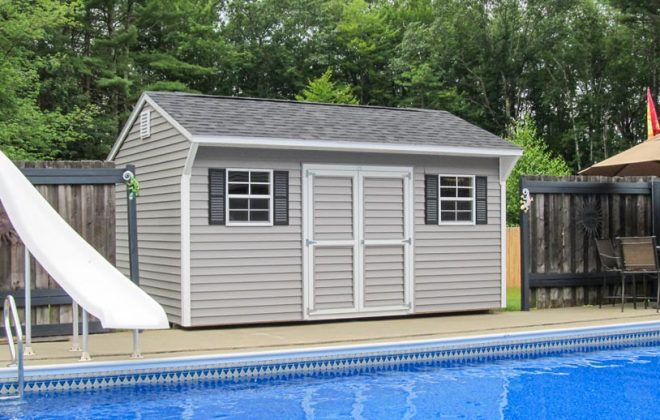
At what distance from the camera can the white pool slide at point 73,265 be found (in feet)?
21.4

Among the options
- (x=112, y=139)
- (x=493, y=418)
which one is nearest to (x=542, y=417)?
(x=493, y=418)

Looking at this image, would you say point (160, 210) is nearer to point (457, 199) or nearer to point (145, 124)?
point (145, 124)

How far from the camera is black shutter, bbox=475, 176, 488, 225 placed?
34.8 ft

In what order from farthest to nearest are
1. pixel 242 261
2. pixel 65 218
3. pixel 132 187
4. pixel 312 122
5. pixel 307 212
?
pixel 312 122 → pixel 307 212 → pixel 242 261 → pixel 132 187 → pixel 65 218

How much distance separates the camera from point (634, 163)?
10539 millimetres

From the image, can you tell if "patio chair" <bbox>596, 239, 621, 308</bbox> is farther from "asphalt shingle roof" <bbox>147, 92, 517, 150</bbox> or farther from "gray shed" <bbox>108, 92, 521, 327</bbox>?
"asphalt shingle roof" <bbox>147, 92, 517, 150</bbox>

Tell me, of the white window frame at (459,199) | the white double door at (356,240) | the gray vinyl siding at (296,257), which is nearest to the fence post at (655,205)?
the gray vinyl siding at (296,257)

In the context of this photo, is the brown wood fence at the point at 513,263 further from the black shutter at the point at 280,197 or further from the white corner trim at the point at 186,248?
the white corner trim at the point at 186,248

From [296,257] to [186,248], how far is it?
52.8 inches

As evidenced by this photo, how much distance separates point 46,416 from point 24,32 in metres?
14.9

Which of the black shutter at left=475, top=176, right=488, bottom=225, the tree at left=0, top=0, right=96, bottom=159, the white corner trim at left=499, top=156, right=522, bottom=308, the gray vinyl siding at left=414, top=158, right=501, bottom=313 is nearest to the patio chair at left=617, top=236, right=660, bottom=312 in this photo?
the white corner trim at left=499, top=156, right=522, bottom=308

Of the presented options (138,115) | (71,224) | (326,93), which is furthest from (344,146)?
(326,93)

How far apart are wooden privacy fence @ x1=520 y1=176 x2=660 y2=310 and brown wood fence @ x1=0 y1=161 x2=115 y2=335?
5.43 meters

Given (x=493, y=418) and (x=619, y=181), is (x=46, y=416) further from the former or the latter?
(x=619, y=181)
